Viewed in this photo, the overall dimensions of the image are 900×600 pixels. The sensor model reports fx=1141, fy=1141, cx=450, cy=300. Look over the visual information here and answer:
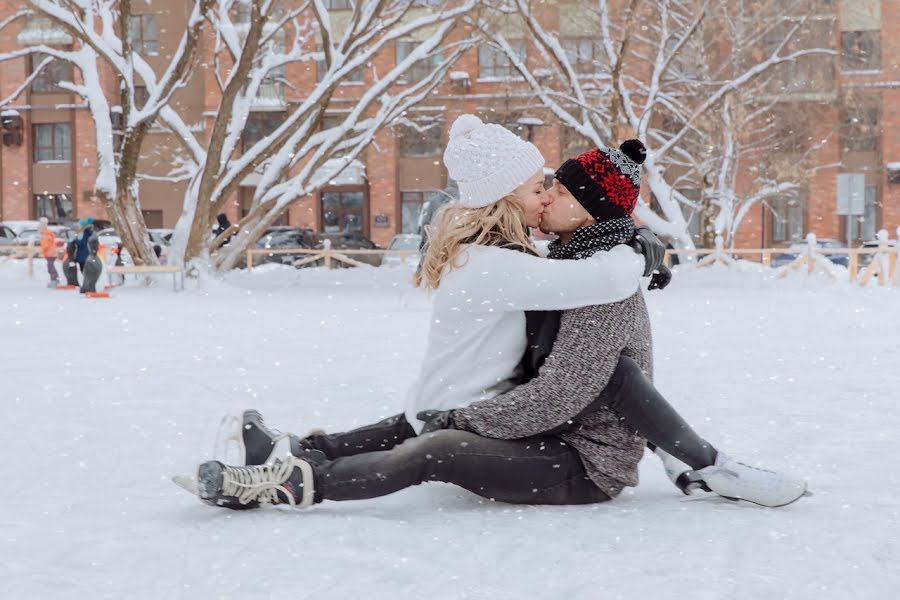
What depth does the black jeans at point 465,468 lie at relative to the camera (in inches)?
139

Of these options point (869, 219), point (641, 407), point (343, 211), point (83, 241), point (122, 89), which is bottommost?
point (641, 407)

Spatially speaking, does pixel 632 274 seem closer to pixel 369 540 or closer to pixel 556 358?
pixel 556 358

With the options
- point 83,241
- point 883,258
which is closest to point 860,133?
point 883,258

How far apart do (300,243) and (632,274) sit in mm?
29093

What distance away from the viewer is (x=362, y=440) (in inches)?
153

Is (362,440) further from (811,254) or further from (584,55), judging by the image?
(584,55)

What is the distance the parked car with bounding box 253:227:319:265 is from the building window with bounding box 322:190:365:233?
11.6 m

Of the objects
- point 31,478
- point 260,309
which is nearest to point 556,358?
point 31,478

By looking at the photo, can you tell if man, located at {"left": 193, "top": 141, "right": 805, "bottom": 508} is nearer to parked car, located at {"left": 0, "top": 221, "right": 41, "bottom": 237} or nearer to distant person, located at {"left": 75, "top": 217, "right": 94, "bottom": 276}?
distant person, located at {"left": 75, "top": 217, "right": 94, "bottom": 276}

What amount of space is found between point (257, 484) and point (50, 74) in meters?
46.5

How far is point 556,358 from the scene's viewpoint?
359 cm

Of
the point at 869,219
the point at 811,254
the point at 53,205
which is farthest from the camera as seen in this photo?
the point at 53,205

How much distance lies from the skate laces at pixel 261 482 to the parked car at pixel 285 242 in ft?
90.5

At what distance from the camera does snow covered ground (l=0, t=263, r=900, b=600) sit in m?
2.97
